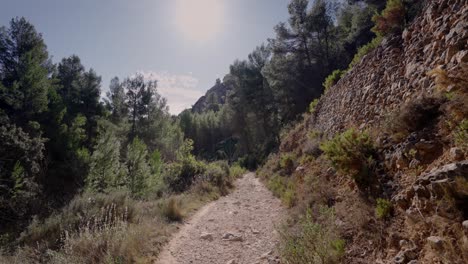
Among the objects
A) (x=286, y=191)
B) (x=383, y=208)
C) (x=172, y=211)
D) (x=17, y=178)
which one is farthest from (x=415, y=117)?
(x=17, y=178)

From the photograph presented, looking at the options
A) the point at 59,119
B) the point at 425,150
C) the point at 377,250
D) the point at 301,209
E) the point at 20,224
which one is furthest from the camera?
the point at 59,119

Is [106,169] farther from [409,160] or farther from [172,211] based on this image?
[409,160]

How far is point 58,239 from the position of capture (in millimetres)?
6105

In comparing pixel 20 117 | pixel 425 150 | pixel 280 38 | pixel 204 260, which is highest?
pixel 280 38

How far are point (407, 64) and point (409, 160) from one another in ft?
10.3

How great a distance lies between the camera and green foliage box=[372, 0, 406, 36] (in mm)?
7148

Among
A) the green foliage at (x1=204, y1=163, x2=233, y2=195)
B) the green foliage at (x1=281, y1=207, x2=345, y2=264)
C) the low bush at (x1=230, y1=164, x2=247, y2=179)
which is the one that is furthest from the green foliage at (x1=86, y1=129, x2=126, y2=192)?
the green foliage at (x1=281, y1=207, x2=345, y2=264)

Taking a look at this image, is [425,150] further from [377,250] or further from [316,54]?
[316,54]

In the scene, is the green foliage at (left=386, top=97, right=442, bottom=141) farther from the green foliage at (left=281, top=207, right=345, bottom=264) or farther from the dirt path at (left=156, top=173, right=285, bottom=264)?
the dirt path at (left=156, top=173, right=285, bottom=264)

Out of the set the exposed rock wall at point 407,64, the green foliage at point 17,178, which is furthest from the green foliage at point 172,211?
the green foliage at point 17,178

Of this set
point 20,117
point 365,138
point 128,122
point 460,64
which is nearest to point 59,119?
point 20,117

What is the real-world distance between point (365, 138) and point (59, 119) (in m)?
17.9

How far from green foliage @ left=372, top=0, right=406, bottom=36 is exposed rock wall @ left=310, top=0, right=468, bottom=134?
0.42 m

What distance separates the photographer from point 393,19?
7.33 metres
